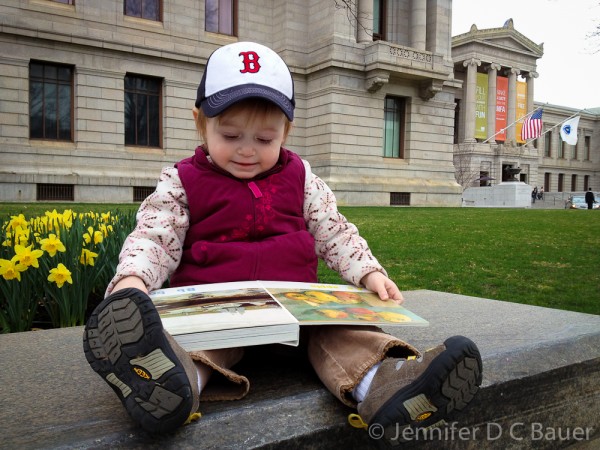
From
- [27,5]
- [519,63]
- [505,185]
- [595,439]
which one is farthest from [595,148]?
[595,439]

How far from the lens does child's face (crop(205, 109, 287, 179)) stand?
6.24 ft

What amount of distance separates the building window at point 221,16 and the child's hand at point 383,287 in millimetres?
20049

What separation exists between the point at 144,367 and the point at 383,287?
38.4 inches

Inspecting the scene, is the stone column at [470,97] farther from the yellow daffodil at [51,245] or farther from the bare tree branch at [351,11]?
the yellow daffodil at [51,245]

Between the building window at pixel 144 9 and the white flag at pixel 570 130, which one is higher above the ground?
the building window at pixel 144 9

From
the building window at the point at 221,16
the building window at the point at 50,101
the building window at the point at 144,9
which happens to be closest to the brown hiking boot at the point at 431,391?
the building window at the point at 50,101

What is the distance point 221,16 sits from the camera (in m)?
20.5

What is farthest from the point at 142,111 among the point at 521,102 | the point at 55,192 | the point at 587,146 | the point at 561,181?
the point at 587,146

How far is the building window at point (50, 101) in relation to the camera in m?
17.2

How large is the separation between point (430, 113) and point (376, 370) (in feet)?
76.9

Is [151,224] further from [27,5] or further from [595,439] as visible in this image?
[27,5]

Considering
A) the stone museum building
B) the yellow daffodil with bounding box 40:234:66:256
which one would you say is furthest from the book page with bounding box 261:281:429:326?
the stone museum building

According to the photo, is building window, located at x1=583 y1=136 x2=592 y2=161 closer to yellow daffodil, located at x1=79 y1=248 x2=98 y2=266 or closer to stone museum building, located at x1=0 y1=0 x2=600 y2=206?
stone museum building, located at x1=0 y1=0 x2=600 y2=206

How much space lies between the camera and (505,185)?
2950 centimetres
